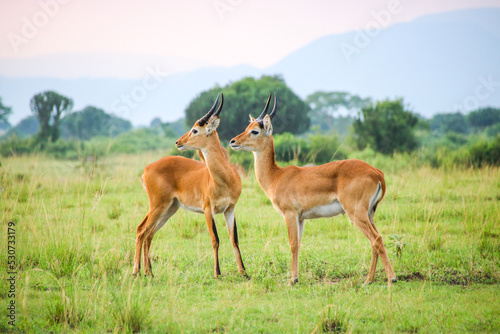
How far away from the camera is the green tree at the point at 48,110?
29.6 meters

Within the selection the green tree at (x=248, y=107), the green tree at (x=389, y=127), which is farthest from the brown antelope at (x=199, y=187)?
the green tree at (x=248, y=107)

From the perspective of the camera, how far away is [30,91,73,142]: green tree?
97.0 feet

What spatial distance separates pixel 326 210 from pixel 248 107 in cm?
1793

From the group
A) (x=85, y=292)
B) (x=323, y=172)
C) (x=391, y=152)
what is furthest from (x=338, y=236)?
(x=391, y=152)

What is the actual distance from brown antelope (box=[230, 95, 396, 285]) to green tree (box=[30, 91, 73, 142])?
86.9 ft

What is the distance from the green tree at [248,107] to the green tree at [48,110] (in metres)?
9.64

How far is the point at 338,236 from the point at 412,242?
107 cm

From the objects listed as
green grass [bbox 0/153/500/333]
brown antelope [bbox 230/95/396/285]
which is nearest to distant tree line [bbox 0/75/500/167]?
green grass [bbox 0/153/500/333]

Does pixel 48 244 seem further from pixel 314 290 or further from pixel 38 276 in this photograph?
pixel 314 290

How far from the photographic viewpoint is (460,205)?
8.77 meters

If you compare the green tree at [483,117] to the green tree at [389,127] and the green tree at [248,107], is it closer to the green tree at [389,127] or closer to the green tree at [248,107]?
the green tree at [248,107]

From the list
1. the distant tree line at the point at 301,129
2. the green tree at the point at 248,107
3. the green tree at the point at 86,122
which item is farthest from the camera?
the green tree at the point at 86,122

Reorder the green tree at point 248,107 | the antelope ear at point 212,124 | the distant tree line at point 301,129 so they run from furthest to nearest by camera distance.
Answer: the green tree at point 248,107
the distant tree line at point 301,129
the antelope ear at point 212,124

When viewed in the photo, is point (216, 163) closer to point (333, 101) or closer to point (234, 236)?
point (234, 236)
